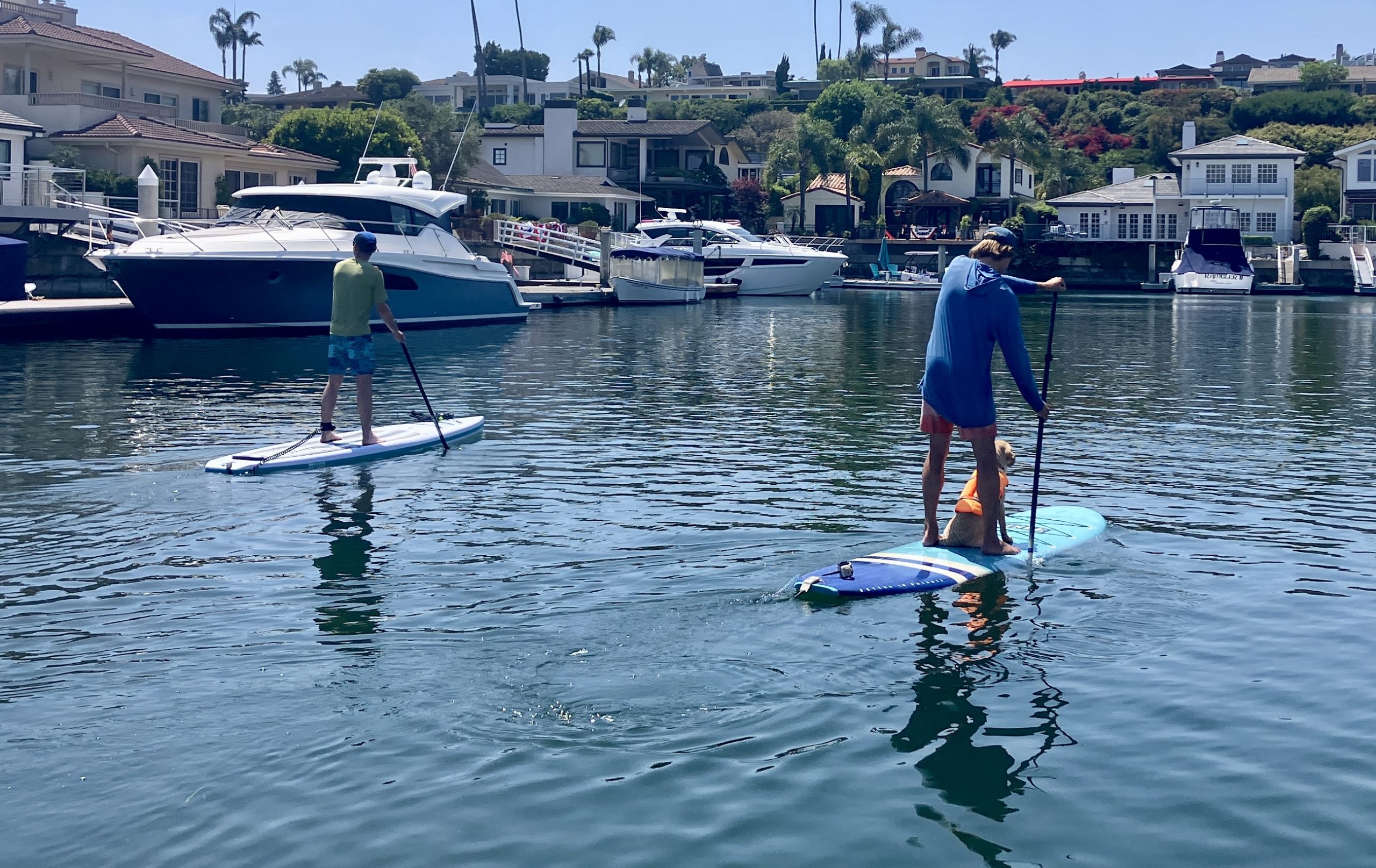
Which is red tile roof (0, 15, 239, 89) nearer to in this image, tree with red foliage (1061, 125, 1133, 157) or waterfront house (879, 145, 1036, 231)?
waterfront house (879, 145, 1036, 231)

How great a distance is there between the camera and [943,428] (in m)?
10.3

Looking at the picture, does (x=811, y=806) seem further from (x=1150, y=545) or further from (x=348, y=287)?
(x=348, y=287)

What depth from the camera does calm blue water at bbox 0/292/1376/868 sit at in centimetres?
630

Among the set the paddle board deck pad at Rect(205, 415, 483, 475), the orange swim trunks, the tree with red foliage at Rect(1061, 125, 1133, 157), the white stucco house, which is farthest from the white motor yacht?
the orange swim trunks

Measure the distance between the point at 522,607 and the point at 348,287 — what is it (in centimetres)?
654

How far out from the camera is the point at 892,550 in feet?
35.3

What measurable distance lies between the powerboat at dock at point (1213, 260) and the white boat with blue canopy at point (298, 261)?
44151 millimetres

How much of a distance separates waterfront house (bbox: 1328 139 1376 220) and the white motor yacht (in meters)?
37.7

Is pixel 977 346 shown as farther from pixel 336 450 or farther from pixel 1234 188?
pixel 1234 188

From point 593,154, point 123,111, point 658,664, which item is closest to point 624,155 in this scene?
point 593,154

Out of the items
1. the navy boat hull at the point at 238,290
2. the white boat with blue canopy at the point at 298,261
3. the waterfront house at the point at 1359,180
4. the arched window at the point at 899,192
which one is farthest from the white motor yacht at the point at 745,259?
the waterfront house at the point at 1359,180

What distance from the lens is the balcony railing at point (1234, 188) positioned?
84.8 m

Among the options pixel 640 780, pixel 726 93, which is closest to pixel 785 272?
pixel 640 780

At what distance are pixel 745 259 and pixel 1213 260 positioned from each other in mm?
26499
